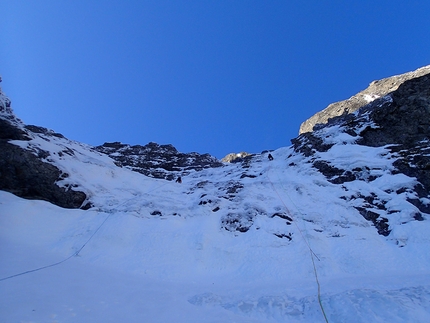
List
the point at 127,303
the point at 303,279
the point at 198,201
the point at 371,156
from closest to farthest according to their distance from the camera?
the point at 127,303 → the point at 303,279 → the point at 198,201 → the point at 371,156

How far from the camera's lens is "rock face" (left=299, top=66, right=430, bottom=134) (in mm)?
47062

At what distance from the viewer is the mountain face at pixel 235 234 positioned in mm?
8727

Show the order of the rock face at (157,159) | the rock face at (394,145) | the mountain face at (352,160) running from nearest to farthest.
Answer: the rock face at (394,145) → the mountain face at (352,160) → the rock face at (157,159)

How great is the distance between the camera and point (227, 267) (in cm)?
1387

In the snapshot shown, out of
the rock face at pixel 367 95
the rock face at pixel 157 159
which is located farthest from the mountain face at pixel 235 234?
the rock face at pixel 367 95

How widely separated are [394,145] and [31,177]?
29584 mm

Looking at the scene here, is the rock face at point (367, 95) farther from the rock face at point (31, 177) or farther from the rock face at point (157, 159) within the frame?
the rock face at point (31, 177)

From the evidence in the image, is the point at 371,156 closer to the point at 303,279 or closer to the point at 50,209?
the point at 303,279

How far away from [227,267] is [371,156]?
17.5 metres

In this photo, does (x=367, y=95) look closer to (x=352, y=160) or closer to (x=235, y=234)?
(x=352, y=160)

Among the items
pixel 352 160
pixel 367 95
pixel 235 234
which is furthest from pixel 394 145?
pixel 367 95

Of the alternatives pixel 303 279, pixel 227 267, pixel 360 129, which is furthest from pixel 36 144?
pixel 360 129

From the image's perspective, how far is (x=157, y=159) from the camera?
43.3 metres

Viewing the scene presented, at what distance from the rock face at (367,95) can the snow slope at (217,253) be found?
28.4m
